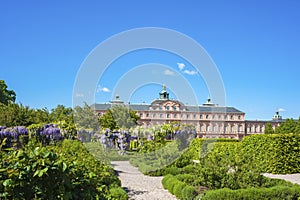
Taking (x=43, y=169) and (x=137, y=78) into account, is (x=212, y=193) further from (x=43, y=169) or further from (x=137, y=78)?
(x=137, y=78)

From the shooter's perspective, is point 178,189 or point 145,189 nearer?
point 178,189

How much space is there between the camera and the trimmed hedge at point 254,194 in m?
5.83

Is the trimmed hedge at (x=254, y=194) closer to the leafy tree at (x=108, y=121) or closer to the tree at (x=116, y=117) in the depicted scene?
the tree at (x=116, y=117)

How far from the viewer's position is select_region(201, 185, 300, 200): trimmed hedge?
230 inches

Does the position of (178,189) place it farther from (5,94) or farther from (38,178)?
(5,94)

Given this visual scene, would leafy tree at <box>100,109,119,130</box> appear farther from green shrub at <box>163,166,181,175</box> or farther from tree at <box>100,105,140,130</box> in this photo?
green shrub at <box>163,166,181,175</box>

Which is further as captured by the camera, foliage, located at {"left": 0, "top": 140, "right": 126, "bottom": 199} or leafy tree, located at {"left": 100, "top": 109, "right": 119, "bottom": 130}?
leafy tree, located at {"left": 100, "top": 109, "right": 119, "bottom": 130}

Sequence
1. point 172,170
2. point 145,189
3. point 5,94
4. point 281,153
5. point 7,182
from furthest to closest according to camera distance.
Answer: point 5,94, point 281,153, point 172,170, point 145,189, point 7,182

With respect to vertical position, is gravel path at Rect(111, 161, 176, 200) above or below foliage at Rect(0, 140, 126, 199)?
below

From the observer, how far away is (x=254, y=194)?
594cm

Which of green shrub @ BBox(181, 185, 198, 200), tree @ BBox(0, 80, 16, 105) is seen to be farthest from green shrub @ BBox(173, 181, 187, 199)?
tree @ BBox(0, 80, 16, 105)

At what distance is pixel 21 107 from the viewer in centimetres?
2173

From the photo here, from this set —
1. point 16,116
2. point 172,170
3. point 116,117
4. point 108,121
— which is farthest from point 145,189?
point 116,117

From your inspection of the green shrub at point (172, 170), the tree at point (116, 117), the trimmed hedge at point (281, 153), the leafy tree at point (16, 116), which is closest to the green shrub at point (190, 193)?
the green shrub at point (172, 170)
